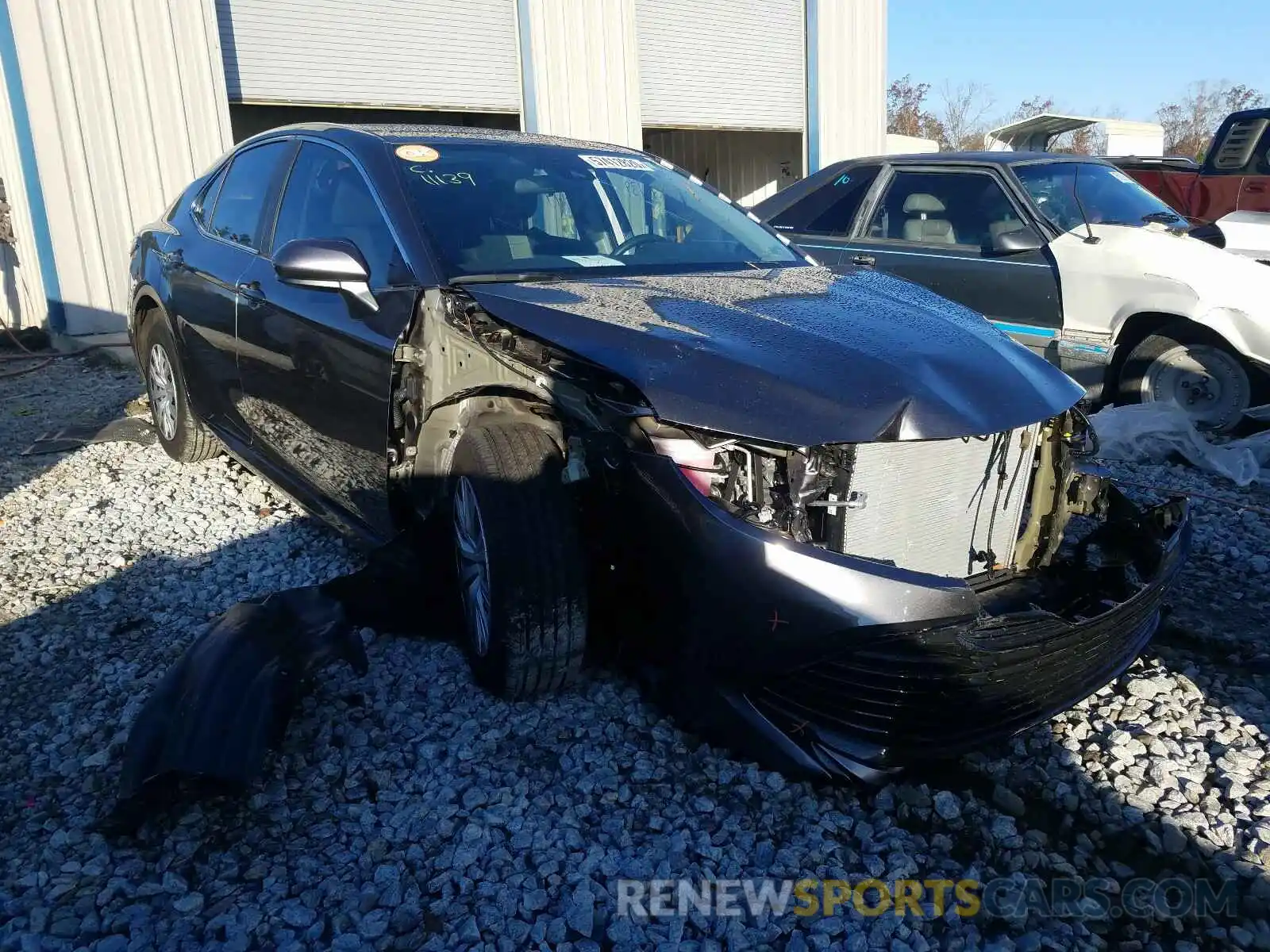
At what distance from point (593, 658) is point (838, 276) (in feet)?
5.01

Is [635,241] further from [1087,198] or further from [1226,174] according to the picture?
[1226,174]

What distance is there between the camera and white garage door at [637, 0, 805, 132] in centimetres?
1211

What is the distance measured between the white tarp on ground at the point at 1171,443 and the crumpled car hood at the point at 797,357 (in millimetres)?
2717

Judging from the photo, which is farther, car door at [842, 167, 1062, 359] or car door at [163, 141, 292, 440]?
car door at [842, 167, 1062, 359]

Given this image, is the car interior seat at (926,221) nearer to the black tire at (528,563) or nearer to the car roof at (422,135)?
the car roof at (422,135)

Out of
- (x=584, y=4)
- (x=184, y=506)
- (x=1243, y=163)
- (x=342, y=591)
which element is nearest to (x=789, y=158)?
(x=584, y=4)

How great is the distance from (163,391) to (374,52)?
623 centimetres

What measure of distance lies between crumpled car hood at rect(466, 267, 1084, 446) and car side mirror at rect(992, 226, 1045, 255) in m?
3.05

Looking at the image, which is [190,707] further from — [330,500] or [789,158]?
[789,158]

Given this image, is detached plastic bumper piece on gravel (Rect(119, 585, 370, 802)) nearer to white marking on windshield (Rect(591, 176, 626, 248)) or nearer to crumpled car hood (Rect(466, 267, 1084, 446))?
crumpled car hood (Rect(466, 267, 1084, 446))

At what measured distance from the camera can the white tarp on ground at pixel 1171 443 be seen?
4.98 meters

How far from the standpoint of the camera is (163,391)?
527cm

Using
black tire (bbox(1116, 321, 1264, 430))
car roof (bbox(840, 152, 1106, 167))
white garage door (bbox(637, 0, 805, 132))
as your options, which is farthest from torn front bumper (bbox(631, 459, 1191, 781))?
white garage door (bbox(637, 0, 805, 132))

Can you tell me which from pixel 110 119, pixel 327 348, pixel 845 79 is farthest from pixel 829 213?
pixel 845 79
